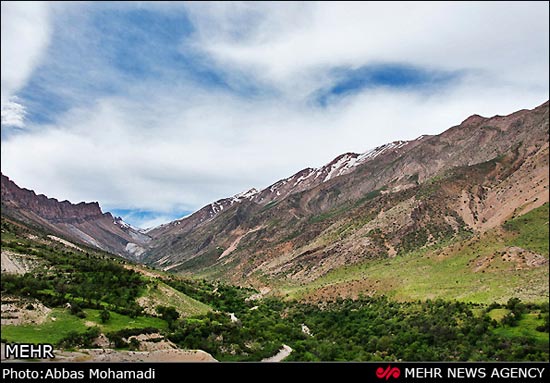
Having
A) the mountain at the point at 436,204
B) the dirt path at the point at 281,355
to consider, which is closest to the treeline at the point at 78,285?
A: the dirt path at the point at 281,355

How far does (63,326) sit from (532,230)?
6031 cm

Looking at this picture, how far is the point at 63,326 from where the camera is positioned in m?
27.8

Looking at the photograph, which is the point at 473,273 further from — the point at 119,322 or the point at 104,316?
the point at 104,316

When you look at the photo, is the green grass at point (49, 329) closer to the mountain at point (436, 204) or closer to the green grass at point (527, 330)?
the green grass at point (527, 330)

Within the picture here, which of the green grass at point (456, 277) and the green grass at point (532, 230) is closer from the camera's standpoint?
the green grass at point (456, 277)

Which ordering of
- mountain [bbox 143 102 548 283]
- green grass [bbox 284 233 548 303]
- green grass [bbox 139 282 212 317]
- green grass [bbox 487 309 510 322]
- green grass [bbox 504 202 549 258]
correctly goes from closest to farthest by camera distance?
green grass [bbox 487 309 510 322], green grass [bbox 139 282 212 317], green grass [bbox 284 233 548 303], green grass [bbox 504 202 549 258], mountain [bbox 143 102 548 283]

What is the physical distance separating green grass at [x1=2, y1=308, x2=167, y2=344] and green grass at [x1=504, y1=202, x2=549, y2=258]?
158 feet

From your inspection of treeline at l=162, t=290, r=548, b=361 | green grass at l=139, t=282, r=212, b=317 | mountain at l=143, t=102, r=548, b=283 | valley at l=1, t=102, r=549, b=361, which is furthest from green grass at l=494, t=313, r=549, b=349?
mountain at l=143, t=102, r=548, b=283

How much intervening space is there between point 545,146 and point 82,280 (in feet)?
287
